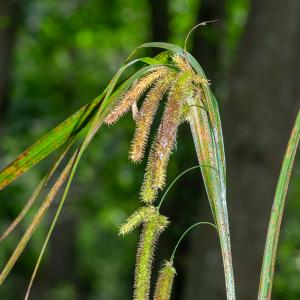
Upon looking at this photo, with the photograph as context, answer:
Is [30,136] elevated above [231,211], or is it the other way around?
[30,136]

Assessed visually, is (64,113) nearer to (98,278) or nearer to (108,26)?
(108,26)

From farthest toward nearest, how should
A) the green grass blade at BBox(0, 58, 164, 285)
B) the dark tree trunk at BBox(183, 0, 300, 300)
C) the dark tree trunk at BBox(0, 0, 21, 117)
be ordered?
the dark tree trunk at BBox(0, 0, 21, 117)
the dark tree trunk at BBox(183, 0, 300, 300)
the green grass blade at BBox(0, 58, 164, 285)

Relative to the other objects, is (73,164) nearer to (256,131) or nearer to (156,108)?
(156,108)

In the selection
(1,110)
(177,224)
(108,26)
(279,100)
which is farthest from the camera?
(108,26)

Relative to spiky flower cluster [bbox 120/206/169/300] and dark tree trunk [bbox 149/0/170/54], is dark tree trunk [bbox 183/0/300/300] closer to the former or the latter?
dark tree trunk [bbox 149/0/170/54]

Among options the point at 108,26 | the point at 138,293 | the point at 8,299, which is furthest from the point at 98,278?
the point at 138,293


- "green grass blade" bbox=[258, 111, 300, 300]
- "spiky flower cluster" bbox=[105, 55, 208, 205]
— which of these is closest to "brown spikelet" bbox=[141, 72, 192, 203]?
"spiky flower cluster" bbox=[105, 55, 208, 205]

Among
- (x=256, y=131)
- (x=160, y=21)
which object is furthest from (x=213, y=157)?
(x=160, y=21)

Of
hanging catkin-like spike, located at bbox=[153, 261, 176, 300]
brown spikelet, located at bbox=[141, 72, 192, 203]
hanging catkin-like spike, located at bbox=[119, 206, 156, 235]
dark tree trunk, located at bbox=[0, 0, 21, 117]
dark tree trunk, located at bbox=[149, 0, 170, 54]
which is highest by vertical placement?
dark tree trunk, located at bbox=[149, 0, 170, 54]
